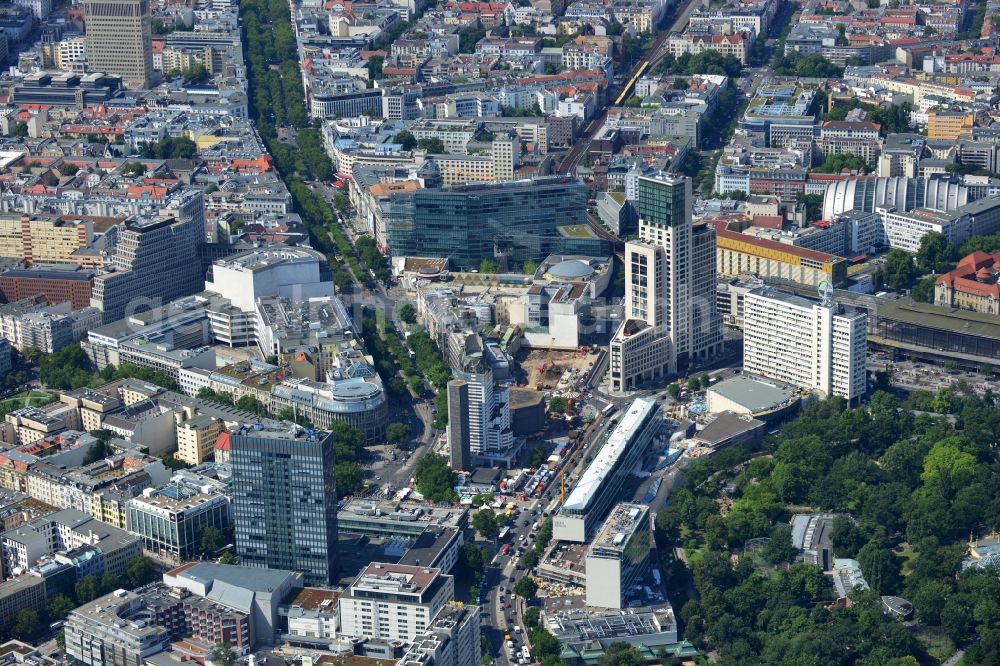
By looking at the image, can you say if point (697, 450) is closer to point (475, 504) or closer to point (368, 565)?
point (475, 504)

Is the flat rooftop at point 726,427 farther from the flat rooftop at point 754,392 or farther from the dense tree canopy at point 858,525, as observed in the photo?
the dense tree canopy at point 858,525

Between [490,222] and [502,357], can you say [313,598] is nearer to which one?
[502,357]

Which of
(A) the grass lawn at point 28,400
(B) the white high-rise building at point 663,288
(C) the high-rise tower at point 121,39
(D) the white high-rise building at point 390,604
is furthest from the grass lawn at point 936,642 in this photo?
(C) the high-rise tower at point 121,39

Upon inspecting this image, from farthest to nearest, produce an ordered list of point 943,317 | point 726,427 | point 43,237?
point 43,237, point 943,317, point 726,427

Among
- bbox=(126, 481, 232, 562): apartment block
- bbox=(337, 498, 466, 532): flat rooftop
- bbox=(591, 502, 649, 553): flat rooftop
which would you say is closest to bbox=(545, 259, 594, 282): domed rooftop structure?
bbox=(337, 498, 466, 532): flat rooftop

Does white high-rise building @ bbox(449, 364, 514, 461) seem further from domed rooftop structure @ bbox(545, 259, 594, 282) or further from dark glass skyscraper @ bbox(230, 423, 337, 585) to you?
domed rooftop structure @ bbox(545, 259, 594, 282)

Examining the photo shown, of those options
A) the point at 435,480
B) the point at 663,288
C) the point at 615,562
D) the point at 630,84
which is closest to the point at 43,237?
the point at 663,288
